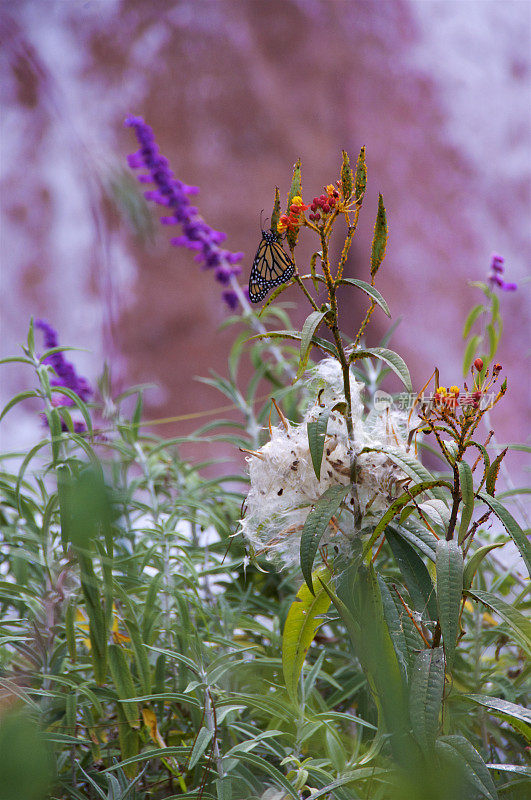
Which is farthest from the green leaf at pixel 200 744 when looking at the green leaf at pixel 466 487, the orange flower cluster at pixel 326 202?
the orange flower cluster at pixel 326 202

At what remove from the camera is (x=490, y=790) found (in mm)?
348

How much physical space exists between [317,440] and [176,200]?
522 mm

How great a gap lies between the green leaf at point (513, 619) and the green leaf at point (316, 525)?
0.09 m

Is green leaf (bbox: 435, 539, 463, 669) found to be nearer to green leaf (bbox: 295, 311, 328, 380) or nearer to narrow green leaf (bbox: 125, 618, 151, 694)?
green leaf (bbox: 295, 311, 328, 380)

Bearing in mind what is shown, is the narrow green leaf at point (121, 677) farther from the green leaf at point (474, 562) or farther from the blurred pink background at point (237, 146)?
the blurred pink background at point (237, 146)

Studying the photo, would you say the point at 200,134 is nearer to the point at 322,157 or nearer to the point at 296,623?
the point at 322,157

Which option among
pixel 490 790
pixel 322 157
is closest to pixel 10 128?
pixel 322 157

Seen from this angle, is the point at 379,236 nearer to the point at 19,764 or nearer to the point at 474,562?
the point at 474,562

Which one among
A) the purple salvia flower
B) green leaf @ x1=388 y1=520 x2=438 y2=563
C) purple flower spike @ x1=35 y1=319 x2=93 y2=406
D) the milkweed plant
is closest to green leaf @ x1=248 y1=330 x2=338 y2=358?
the milkweed plant

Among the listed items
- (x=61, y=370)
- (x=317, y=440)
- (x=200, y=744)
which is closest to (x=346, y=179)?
(x=317, y=440)

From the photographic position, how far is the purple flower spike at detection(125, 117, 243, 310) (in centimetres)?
77

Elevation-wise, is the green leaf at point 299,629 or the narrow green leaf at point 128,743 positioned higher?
the green leaf at point 299,629

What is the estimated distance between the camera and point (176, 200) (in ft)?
2.64

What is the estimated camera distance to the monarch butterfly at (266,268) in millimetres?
481
